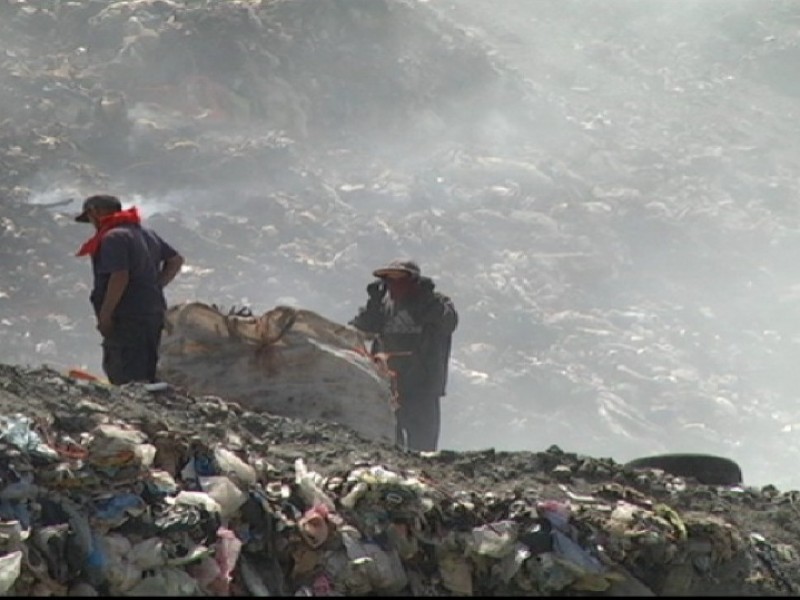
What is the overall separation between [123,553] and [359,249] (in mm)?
8658

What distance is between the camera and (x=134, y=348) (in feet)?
16.2

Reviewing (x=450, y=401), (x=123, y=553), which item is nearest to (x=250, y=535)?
(x=123, y=553)

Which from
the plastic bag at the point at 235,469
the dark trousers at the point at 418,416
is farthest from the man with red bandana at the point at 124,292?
the plastic bag at the point at 235,469

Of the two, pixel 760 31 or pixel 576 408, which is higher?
pixel 760 31

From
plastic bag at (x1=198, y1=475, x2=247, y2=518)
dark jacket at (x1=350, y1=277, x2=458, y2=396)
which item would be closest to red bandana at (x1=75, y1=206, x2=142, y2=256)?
dark jacket at (x1=350, y1=277, x2=458, y2=396)

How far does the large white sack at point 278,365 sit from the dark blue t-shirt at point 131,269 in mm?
221

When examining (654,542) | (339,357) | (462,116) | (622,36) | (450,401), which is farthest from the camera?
(622,36)

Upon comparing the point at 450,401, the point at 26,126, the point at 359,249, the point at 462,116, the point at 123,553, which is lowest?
the point at 123,553

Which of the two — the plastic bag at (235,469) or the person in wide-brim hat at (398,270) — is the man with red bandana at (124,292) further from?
the plastic bag at (235,469)

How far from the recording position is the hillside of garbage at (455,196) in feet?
34.8

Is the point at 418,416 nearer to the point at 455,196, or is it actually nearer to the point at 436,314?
the point at 436,314

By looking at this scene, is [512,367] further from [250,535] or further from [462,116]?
[250,535]

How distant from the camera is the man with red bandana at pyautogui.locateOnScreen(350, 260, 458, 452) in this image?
5.89 metres

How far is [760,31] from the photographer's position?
18.4m
